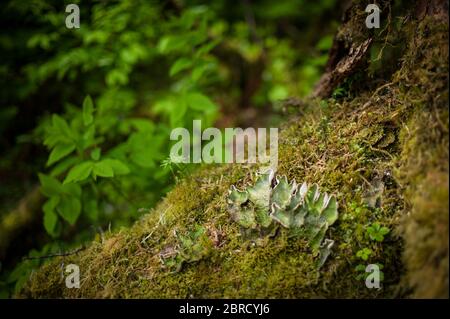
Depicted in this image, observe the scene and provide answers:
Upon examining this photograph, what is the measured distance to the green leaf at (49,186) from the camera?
3.00m

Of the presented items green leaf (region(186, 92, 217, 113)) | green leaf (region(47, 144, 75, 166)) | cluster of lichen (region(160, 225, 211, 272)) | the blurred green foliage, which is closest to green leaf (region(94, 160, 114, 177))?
the blurred green foliage

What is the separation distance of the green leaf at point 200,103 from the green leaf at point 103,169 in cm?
103

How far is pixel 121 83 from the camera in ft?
17.9

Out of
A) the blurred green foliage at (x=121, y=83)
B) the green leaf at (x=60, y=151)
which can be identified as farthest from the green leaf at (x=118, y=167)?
the green leaf at (x=60, y=151)

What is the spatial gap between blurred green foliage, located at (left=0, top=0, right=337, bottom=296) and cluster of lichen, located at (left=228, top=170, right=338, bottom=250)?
2.49 ft

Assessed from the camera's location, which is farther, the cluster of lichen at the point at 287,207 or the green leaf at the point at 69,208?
the green leaf at the point at 69,208

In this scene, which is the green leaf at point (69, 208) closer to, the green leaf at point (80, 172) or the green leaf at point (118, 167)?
the green leaf at point (80, 172)

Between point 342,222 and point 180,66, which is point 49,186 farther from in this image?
point 342,222

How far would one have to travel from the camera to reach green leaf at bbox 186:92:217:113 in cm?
350

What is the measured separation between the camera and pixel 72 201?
10.1 feet

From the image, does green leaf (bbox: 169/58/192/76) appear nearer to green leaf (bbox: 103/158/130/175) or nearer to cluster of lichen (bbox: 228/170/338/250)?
green leaf (bbox: 103/158/130/175)

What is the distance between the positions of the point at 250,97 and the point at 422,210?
4784mm

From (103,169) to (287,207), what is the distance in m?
1.57
